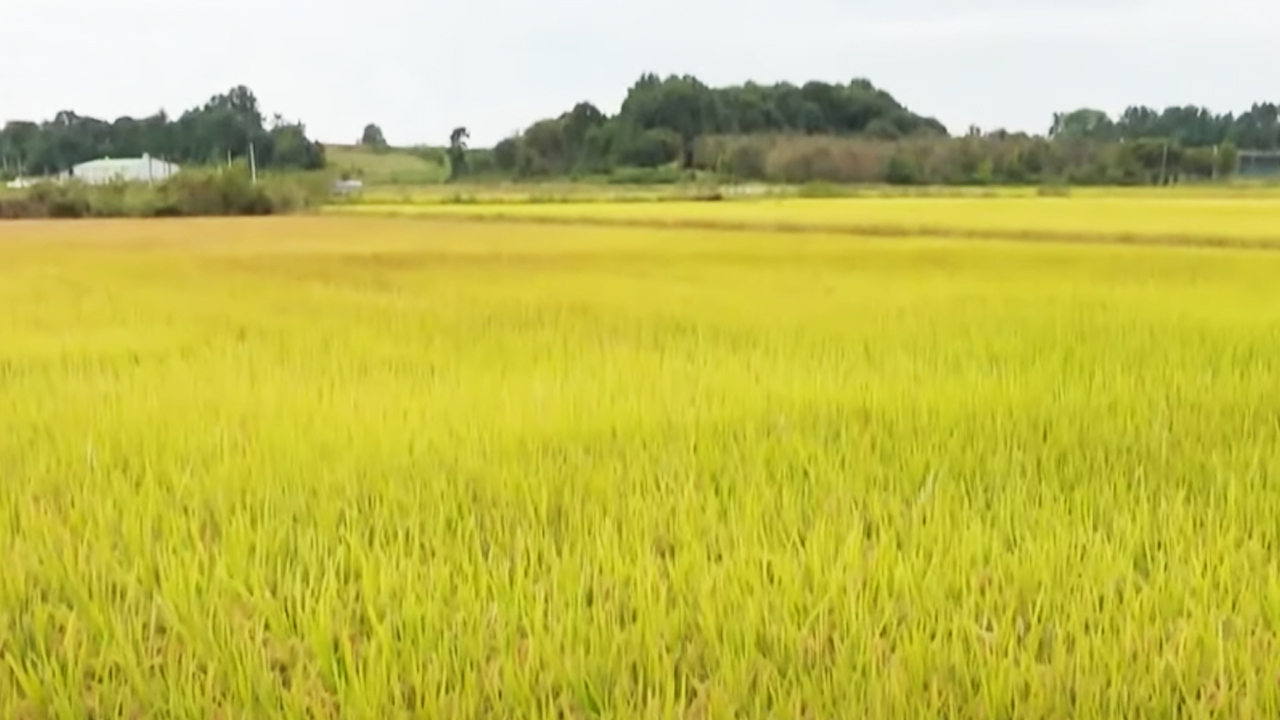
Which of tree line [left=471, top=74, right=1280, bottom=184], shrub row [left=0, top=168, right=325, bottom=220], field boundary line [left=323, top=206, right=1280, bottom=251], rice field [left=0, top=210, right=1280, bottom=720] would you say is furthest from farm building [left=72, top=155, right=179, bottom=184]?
rice field [left=0, top=210, right=1280, bottom=720]

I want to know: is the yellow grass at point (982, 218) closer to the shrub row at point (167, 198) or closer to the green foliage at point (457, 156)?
the shrub row at point (167, 198)

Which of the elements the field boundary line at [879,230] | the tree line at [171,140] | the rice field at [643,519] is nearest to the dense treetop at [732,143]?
the tree line at [171,140]

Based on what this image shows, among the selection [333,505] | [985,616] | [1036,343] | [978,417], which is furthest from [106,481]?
[1036,343]

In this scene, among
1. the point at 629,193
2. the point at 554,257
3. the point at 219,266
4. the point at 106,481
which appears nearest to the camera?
the point at 106,481

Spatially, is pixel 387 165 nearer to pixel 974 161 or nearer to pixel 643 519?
pixel 974 161

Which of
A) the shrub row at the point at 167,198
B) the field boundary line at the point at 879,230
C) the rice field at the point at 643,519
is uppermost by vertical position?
the shrub row at the point at 167,198

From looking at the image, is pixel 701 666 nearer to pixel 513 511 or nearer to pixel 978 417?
pixel 513 511

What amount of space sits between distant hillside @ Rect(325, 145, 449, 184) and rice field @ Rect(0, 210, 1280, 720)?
27.2 metres

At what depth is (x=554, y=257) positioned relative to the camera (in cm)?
803

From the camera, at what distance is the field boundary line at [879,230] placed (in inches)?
352

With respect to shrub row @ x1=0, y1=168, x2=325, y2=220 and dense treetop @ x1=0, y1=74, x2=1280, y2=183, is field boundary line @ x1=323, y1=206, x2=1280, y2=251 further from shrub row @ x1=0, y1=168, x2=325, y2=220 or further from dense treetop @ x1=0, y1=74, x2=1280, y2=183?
dense treetop @ x1=0, y1=74, x2=1280, y2=183

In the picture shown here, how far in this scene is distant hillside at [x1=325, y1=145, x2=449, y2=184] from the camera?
31219mm

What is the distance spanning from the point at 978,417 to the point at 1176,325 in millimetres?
1950

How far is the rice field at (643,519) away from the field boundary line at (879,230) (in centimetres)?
543
